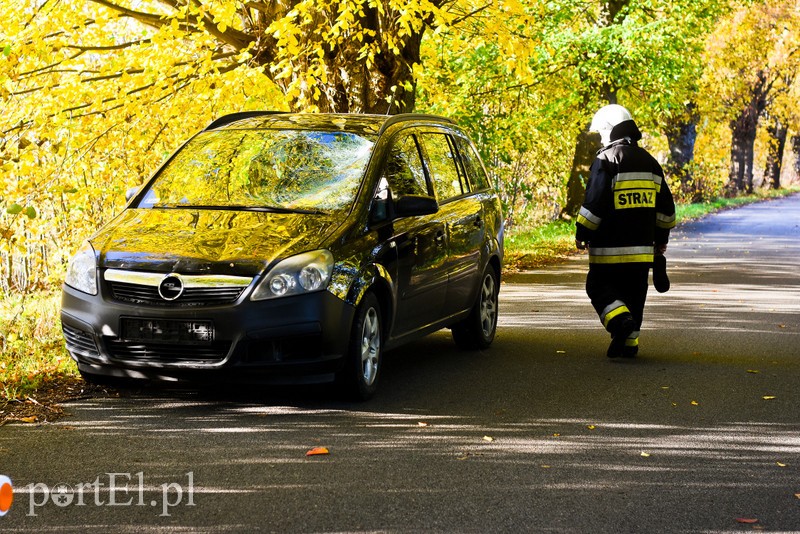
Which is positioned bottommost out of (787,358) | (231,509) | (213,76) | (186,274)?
(787,358)

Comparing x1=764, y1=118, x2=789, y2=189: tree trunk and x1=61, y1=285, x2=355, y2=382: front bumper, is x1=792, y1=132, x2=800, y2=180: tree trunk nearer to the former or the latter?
x1=764, y1=118, x2=789, y2=189: tree trunk

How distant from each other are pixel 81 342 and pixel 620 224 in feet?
14.2

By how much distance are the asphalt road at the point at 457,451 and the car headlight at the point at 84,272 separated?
745 mm

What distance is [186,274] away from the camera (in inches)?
288

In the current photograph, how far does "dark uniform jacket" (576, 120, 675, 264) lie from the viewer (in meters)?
9.71

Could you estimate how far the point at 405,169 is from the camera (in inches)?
349

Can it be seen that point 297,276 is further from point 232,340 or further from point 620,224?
point 620,224

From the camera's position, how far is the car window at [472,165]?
1029 cm

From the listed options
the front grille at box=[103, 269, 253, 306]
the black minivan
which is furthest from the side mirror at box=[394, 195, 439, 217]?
the front grille at box=[103, 269, 253, 306]

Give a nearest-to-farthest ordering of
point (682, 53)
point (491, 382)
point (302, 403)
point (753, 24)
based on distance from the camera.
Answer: point (302, 403) < point (491, 382) < point (682, 53) < point (753, 24)

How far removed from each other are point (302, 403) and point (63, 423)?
1.50 m

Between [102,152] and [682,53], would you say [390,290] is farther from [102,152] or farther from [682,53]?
[682,53]

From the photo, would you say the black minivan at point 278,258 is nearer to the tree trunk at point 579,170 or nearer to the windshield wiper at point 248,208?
the windshield wiper at point 248,208

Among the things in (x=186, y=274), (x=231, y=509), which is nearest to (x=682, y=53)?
(x=186, y=274)
